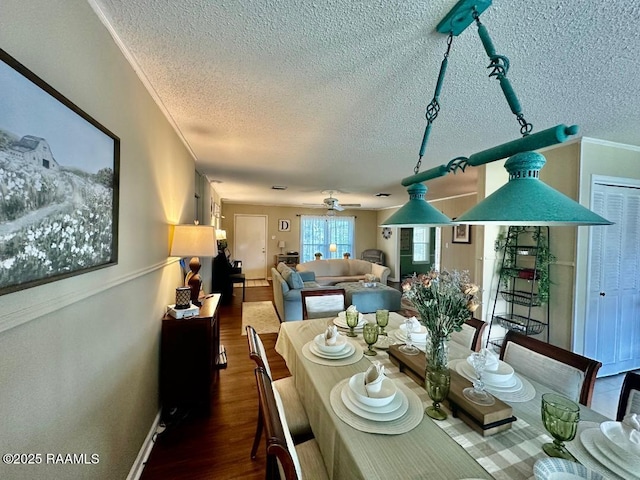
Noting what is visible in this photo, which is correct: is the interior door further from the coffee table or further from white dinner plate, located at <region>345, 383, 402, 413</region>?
white dinner plate, located at <region>345, 383, 402, 413</region>

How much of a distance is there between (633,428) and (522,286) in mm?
2666

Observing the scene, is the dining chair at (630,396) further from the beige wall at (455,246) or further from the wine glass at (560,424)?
the beige wall at (455,246)

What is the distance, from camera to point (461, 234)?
579cm

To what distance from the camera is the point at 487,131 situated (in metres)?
2.32

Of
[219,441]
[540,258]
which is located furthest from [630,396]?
[219,441]

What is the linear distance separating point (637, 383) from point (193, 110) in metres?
2.93

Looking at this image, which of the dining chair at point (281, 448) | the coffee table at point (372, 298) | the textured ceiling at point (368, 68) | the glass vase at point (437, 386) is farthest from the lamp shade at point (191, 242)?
the coffee table at point (372, 298)

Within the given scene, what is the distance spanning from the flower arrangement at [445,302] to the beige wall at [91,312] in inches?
55.7

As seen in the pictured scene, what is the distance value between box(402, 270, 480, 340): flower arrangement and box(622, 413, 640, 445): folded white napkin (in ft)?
1.80

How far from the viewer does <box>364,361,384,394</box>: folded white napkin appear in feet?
3.57

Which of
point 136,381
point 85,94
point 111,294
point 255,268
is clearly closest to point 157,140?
point 85,94

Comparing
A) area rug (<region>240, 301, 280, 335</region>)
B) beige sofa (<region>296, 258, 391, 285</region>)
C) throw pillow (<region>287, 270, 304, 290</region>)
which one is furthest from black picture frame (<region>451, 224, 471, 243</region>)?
area rug (<region>240, 301, 280, 335</region>)

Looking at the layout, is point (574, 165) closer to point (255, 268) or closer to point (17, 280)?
point (17, 280)

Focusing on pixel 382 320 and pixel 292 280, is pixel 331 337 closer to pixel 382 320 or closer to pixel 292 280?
pixel 382 320
